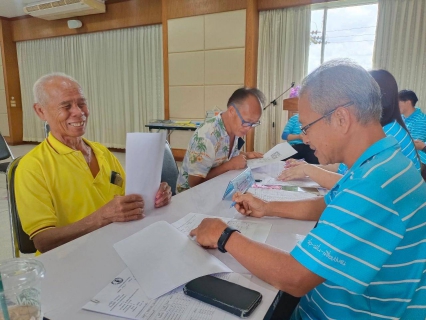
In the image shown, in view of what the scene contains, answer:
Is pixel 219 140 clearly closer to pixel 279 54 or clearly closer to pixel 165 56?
pixel 279 54

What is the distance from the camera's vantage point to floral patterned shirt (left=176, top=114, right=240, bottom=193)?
1.88m

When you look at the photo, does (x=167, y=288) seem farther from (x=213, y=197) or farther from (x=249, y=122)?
(x=249, y=122)

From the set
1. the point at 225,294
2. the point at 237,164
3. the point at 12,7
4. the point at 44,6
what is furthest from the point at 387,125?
the point at 12,7

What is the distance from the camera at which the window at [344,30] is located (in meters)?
4.36

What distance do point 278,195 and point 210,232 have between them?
633 mm

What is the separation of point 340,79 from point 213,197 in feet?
2.68

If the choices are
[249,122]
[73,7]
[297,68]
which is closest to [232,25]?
[297,68]

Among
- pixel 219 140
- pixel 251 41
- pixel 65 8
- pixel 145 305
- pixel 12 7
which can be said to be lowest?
pixel 145 305

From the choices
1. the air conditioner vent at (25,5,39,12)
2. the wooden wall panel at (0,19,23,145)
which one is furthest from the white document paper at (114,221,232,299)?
the wooden wall panel at (0,19,23,145)

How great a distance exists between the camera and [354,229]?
591mm

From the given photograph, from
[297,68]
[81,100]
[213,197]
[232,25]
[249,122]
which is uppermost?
[232,25]

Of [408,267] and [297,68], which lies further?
[297,68]

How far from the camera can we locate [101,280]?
0.73 m

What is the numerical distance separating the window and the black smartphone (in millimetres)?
4374
